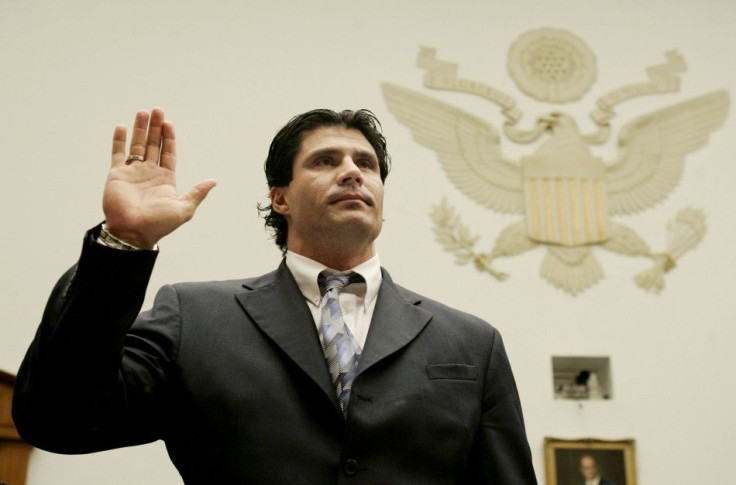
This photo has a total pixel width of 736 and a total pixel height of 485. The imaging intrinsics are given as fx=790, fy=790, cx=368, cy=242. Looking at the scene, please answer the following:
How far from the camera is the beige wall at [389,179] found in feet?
21.9

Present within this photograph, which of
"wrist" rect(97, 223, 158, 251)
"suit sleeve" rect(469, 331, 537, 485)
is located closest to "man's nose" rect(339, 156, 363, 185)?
"suit sleeve" rect(469, 331, 537, 485)

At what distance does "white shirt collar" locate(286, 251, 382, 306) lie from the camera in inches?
80.5

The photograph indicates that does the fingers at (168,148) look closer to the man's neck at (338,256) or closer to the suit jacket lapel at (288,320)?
the suit jacket lapel at (288,320)

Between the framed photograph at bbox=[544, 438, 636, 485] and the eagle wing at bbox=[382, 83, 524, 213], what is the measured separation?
2.22 m

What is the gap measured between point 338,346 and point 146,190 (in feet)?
1.94

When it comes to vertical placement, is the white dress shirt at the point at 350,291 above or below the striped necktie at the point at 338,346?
above

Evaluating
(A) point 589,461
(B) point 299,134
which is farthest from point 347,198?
(A) point 589,461

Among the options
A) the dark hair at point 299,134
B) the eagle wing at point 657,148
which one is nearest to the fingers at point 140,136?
the dark hair at point 299,134

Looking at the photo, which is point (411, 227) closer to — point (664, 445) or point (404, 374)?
point (664, 445)

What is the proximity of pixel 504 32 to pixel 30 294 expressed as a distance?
17.1 ft

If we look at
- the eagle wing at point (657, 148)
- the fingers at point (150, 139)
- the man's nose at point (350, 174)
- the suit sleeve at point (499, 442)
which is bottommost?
the suit sleeve at point (499, 442)

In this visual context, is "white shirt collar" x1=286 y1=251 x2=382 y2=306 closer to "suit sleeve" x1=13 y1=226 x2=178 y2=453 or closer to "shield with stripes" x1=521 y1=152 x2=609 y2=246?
"suit sleeve" x1=13 y1=226 x2=178 y2=453

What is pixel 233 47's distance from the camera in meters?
7.68

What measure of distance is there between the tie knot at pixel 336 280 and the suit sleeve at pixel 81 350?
65 centimetres
